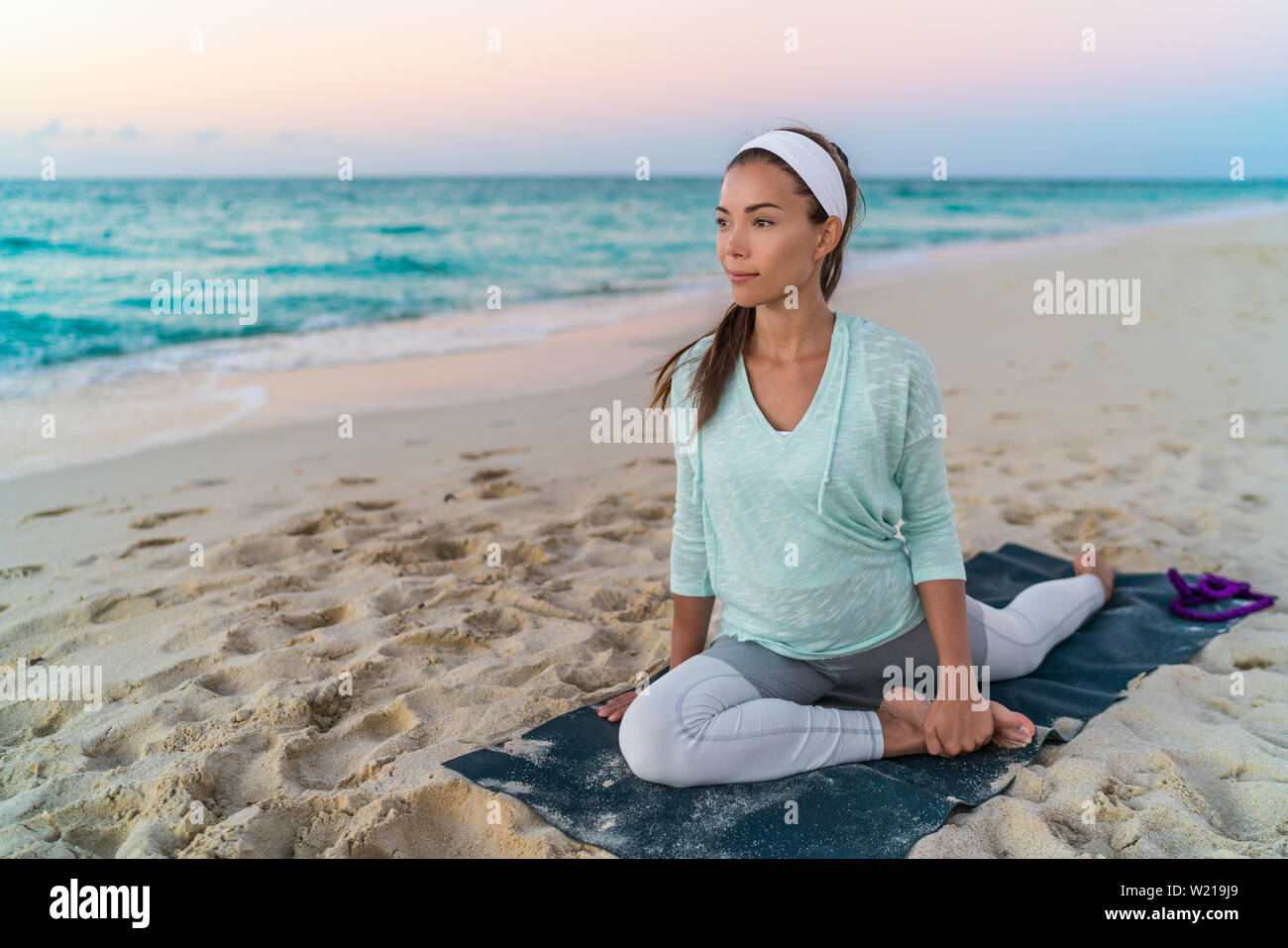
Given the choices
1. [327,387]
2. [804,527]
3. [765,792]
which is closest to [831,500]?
[804,527]

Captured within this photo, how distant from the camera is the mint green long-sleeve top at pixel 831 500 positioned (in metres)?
2.38

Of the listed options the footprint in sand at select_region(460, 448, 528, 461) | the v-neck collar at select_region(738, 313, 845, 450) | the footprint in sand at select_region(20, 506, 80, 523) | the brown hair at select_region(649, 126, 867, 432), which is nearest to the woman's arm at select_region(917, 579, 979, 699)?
the v-neck collar at select_region(738, 313, 845, 450)

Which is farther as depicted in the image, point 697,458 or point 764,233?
point 697,458

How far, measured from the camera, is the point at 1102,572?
3.59 metres

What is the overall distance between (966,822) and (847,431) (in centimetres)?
98

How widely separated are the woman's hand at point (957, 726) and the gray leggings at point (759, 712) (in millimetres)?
142

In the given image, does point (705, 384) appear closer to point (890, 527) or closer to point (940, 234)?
point (890, 527)

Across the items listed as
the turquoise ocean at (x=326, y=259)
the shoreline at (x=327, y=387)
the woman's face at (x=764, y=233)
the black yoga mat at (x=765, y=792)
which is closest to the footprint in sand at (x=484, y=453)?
the shoreline at (x=327, y=387)

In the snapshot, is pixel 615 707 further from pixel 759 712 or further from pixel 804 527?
pixel 804 527

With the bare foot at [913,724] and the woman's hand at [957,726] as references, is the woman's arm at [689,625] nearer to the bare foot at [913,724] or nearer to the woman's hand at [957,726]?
the bare foot at [913,724]

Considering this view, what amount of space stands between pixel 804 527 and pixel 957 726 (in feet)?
2.15

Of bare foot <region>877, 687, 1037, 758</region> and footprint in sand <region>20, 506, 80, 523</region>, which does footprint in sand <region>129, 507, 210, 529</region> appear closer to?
footprint in sand <region>20, 506, 80, 523</region>

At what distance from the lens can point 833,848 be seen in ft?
7.07
